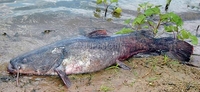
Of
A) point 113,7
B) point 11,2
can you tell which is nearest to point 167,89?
point 113,7

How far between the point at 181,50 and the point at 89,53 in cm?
156

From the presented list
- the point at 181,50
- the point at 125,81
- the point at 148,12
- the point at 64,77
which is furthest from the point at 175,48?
the point at 64,77

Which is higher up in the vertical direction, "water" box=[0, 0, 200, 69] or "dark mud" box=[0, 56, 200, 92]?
"water" box=[0, 0, 200, 69]

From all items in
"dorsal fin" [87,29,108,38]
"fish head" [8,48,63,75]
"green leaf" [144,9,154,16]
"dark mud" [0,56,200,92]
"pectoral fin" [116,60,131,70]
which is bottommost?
"dark mud" [0,56,200,92]

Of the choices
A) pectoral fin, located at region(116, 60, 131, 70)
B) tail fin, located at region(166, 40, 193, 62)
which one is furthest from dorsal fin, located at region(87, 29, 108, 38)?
tail fin, located at region(166, 40, 193, 62)

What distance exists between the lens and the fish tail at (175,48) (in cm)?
490

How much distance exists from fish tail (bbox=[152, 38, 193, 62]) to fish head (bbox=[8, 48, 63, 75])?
1734 millimetres

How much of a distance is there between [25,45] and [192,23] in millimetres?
4479

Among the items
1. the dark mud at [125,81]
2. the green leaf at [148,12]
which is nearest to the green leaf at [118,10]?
the green leaf at [148,12]

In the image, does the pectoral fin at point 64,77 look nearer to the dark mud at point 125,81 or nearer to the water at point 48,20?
the dark mud at point 125,81

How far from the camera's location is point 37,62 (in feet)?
13.8

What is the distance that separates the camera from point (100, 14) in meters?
7.86

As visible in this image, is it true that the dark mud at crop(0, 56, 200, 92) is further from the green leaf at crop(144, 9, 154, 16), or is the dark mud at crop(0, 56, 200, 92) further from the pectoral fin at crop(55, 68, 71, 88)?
the green leaf at crop(144, 9, 154, 16)

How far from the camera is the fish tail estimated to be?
193 inches
